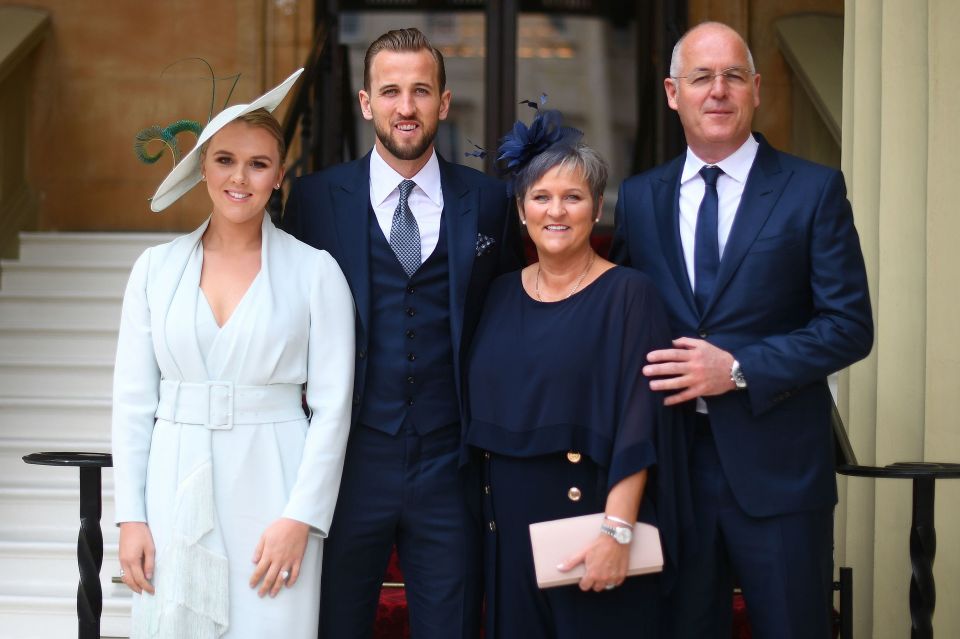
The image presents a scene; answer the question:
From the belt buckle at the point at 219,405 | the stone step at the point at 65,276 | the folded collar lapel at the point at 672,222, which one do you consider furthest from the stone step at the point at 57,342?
the folded collar lapel at the point at 672,222

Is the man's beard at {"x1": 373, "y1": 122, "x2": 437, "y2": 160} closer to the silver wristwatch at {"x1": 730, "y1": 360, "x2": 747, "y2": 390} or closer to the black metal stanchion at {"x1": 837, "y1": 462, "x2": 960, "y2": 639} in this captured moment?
the silver wristwatch at {"x1": 730, "y1": 360, "x2": 747, "y2": 390}

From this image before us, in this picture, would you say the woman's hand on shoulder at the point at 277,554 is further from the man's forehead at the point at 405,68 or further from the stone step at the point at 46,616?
the stone step at the point at 46,616

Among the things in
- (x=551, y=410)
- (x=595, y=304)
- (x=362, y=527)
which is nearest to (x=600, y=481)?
(x=551, y=410)

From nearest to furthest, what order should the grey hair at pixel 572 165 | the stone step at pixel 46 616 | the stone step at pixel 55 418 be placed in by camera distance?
the grey hair at pixel 572 165 < the stone step at pixel 46 616 < the stone step at pixel 55 418

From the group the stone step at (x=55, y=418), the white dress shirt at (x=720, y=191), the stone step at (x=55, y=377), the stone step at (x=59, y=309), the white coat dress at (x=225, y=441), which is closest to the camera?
the white coat dress at (x=225, y=441)

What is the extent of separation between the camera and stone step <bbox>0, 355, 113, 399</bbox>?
6.02m

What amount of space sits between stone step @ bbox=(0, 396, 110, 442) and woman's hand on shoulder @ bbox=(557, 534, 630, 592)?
3.67 m

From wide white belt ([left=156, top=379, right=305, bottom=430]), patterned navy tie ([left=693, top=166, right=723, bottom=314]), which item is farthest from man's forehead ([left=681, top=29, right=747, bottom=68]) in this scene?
wide white belt ([left=156, top=379, right=305, bottom=430])

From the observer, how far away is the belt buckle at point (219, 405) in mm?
2812

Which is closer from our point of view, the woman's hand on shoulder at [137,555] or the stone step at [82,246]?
the woman's hand on shoulder at [137,555]

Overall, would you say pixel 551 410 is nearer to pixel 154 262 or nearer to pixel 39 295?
pixel 154 262

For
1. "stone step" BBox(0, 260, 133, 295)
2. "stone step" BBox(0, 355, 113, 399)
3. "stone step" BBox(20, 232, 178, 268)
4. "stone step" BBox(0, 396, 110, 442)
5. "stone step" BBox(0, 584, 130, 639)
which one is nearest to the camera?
"stone step" BBox(0, 584, 130, 639)

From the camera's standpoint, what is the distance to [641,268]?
305cm

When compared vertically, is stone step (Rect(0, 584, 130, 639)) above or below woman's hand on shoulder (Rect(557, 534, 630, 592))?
below
